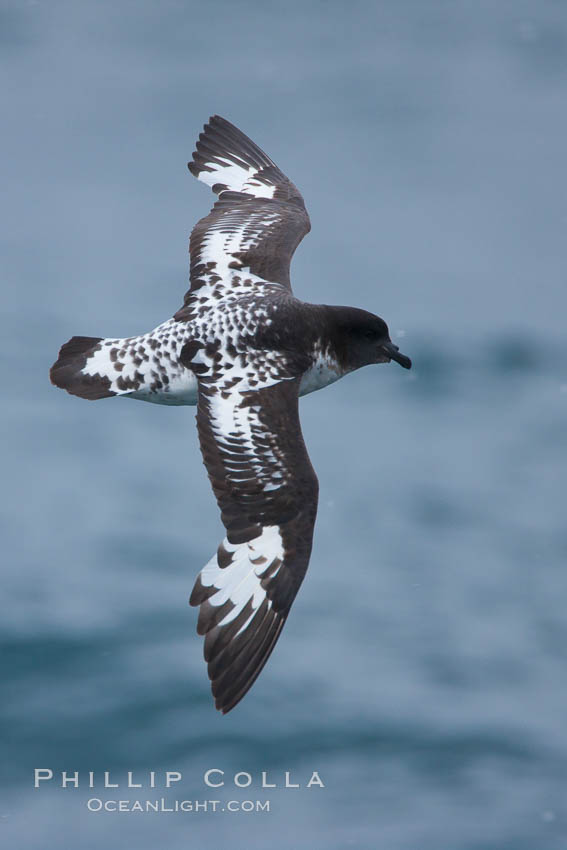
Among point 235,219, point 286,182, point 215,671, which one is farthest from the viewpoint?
point 286,182

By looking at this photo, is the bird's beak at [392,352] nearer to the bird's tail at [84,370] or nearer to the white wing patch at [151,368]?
the white wing patch at [151,368]

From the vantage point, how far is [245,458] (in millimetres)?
11680

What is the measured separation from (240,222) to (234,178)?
1232 mm

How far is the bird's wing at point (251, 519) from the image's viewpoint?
11000mm

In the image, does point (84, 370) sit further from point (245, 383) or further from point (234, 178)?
point (234, 178)

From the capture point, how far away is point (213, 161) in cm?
1549

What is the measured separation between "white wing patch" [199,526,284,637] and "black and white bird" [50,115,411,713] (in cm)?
1

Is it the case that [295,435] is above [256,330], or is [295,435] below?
below

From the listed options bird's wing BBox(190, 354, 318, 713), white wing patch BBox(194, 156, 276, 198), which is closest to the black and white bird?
bird's wing BBox(190, 354, 318, 713)

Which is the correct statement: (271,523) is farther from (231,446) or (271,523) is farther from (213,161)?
(213,161)

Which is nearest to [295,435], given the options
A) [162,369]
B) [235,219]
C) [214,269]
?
[162,369]

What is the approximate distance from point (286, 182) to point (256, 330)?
353 cm

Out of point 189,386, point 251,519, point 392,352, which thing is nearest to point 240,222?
point 392,352

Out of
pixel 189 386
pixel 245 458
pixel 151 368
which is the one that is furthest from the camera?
pixel 151 368
